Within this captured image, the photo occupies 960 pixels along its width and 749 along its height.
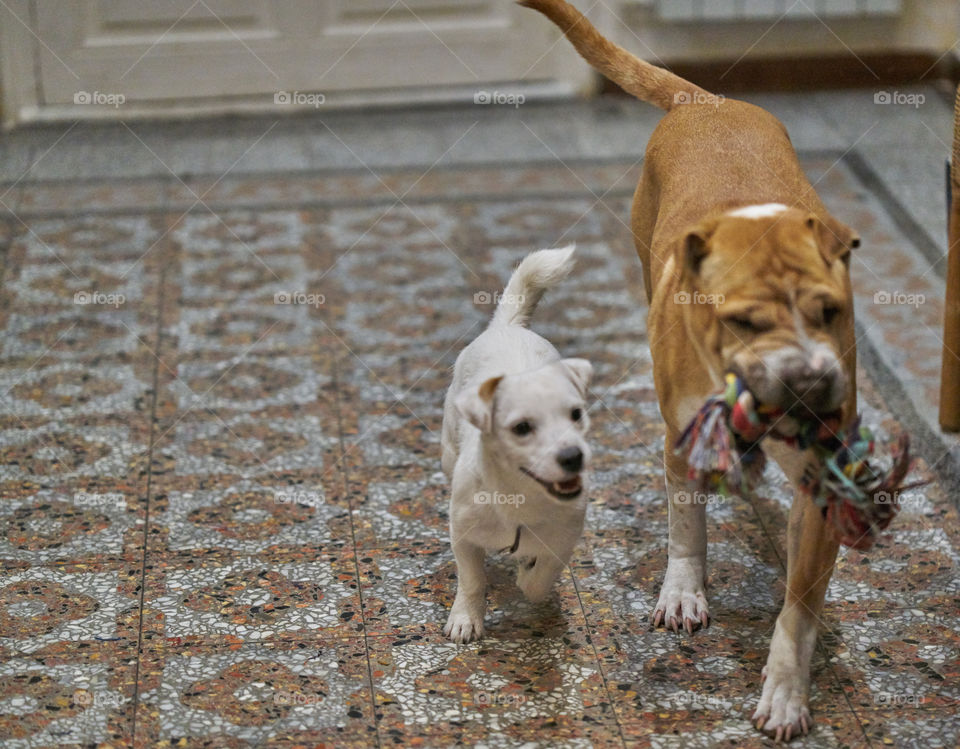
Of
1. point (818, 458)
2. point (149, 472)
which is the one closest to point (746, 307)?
point (818, 458)

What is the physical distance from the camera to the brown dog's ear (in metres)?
1.99

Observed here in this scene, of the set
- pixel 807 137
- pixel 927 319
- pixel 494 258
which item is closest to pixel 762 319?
pixel 927 319

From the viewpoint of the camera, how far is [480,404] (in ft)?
6.87

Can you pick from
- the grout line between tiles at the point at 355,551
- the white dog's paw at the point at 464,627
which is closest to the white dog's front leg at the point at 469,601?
the white dog's paw at the point at 464,627

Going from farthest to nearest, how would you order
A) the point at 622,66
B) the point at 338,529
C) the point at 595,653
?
1. the point at 622,66
2. the point at 338,529
3. the point at 595,653

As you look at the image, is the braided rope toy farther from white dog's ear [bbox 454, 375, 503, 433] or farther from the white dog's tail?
the white dog's tail

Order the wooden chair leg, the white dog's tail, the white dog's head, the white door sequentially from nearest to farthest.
Result: the white dog's head < the white dog's tail < the wooden chair leg < the white door

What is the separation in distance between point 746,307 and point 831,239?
199mm

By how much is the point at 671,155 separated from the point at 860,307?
131 centimetres

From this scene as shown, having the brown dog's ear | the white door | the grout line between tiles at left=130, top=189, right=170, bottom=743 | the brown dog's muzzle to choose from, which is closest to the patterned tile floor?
the grout line between tiles at left=130, top=189, right=170, bottom=743

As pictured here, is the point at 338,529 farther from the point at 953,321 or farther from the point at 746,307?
the point at 953,321

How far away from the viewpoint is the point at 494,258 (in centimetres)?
409

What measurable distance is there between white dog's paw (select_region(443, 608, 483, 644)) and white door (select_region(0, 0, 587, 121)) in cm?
351

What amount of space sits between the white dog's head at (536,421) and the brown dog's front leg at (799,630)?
42 centimetres
